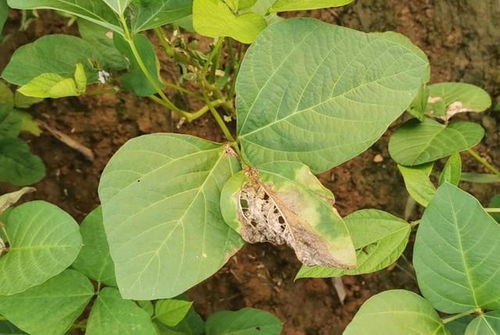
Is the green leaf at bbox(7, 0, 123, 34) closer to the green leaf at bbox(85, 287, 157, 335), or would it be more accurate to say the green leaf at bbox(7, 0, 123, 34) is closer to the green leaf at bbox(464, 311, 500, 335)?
the green leaf at bbox(85, 287, 157, 335)

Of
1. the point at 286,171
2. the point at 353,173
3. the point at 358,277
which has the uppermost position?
the point at 286,171

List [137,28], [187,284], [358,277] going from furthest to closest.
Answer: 1. [358,277]
2. [137,28]
3. [187,284]

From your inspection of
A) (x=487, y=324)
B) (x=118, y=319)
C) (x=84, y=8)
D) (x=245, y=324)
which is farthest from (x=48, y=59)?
(x=487, y=324)

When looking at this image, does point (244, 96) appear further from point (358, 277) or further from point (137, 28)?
point (358, 277)

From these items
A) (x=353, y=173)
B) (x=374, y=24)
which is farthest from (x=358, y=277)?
(x=374, y=24)

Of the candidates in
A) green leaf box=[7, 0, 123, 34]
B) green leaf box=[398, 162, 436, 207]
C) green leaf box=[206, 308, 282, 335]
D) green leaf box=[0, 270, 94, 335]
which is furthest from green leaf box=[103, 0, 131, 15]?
green leaf box=[206, 308, 282, 335]

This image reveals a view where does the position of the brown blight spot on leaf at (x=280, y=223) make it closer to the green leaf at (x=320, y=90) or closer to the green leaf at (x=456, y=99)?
the green leaf at (x=320, y=90)
